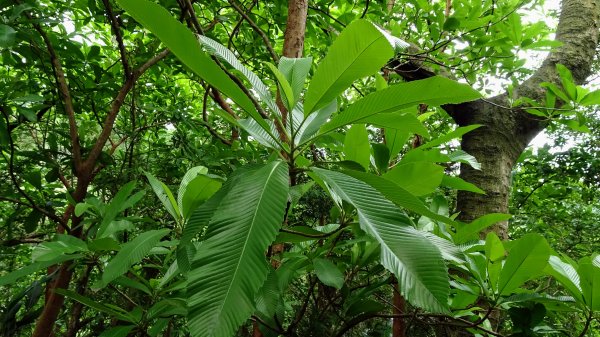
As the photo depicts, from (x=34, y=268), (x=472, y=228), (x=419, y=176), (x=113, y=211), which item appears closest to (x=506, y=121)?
(x=472, y=228)

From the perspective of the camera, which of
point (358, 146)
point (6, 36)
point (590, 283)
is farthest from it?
point (6, 36)

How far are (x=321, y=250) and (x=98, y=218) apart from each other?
68 cm

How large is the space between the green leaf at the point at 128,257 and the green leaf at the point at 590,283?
0.75 metres

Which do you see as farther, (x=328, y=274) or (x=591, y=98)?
(x=591, y=98)

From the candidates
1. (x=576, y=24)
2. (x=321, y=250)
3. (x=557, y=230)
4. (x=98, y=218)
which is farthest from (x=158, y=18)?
(x=557, y=230)

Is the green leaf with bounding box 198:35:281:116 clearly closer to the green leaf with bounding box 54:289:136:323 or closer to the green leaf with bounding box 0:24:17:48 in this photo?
the green leaf with bounding box 54:289:136:323

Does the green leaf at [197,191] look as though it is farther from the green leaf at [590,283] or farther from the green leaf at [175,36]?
the green leaf at [590,283]

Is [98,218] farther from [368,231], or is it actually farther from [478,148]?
[478,148]

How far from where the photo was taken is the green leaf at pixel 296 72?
67 cm

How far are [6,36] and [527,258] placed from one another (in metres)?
1.41

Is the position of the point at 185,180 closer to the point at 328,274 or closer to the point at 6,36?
the point at 328,274

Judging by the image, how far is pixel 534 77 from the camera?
6.68 feet

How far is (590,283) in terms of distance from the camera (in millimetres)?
661

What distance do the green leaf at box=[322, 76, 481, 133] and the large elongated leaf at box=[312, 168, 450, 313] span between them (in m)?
0.12
